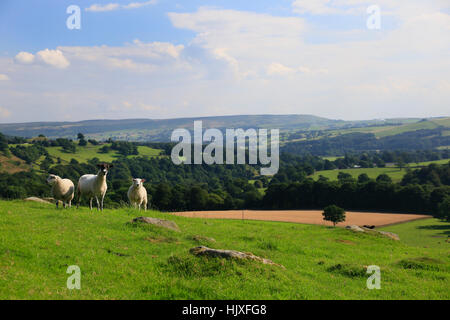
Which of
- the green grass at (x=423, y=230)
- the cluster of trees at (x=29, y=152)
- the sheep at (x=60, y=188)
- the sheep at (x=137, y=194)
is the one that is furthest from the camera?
the cluster of trees at (x=29, y=152)

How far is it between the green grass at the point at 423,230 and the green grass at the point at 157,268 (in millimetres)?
39733

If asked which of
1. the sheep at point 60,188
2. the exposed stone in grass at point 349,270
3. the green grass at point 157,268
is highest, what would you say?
the sheep at point 60,188

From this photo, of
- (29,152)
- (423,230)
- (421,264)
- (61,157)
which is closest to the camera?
(421,264)

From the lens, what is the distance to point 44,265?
1167 cm

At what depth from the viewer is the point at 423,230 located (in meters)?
62.6

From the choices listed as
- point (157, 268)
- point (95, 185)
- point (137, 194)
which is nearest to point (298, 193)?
point (137, 194)

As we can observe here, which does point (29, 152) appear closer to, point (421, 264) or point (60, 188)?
point (60, 188)

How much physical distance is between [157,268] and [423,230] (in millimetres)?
63087

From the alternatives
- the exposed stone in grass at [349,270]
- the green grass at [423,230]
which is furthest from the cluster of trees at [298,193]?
the exposed stone in grass at [349,270]

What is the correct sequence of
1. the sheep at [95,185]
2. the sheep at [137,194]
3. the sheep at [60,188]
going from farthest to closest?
the sheep at [137,194] < the sheep at [95,185] < the sheep at [60,188]

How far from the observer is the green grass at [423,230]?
53531 mm

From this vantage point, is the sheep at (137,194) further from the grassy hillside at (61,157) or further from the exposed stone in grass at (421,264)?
the grassy hillside at (61,157)

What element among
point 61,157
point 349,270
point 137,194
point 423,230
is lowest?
point 423,230
